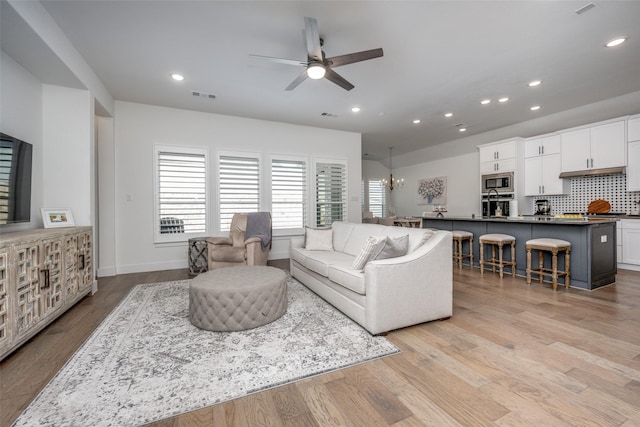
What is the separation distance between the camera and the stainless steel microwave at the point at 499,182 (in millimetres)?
6027

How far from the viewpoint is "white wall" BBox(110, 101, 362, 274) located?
4.58 m

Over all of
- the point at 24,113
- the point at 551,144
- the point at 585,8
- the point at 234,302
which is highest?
the point at 585,8

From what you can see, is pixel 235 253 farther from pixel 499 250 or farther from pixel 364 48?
pixel 499 250

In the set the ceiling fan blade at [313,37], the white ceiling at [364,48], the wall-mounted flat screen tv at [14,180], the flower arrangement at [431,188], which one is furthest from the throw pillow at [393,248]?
the flower arrangement at [431,188]

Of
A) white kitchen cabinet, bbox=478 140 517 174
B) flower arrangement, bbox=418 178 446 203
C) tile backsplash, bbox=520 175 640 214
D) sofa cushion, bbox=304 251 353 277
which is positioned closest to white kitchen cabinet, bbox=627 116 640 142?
tile backsplash, bbox=520 175 640 214

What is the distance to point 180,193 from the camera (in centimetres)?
493

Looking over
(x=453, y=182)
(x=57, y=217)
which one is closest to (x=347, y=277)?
(x=57, y=217)

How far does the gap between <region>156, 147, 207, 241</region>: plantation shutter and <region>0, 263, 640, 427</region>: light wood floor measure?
224 centimetres

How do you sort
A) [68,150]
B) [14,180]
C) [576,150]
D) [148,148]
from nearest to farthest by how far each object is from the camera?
[14,180] → [68,150] → [148,148] → [576,150]

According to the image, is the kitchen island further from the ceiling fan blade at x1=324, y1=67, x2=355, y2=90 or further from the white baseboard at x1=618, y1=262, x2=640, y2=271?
the ceiling fan blade at x1=324, y1=67, x2=355, y2=90

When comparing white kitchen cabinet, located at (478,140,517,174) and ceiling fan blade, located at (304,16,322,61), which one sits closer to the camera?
ceiling fan blade, located at (304,16,322,61)

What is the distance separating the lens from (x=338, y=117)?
547 cm

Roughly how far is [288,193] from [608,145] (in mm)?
5936

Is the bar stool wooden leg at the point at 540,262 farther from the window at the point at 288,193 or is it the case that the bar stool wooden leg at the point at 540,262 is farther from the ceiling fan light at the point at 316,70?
the window at the point at 288,193
